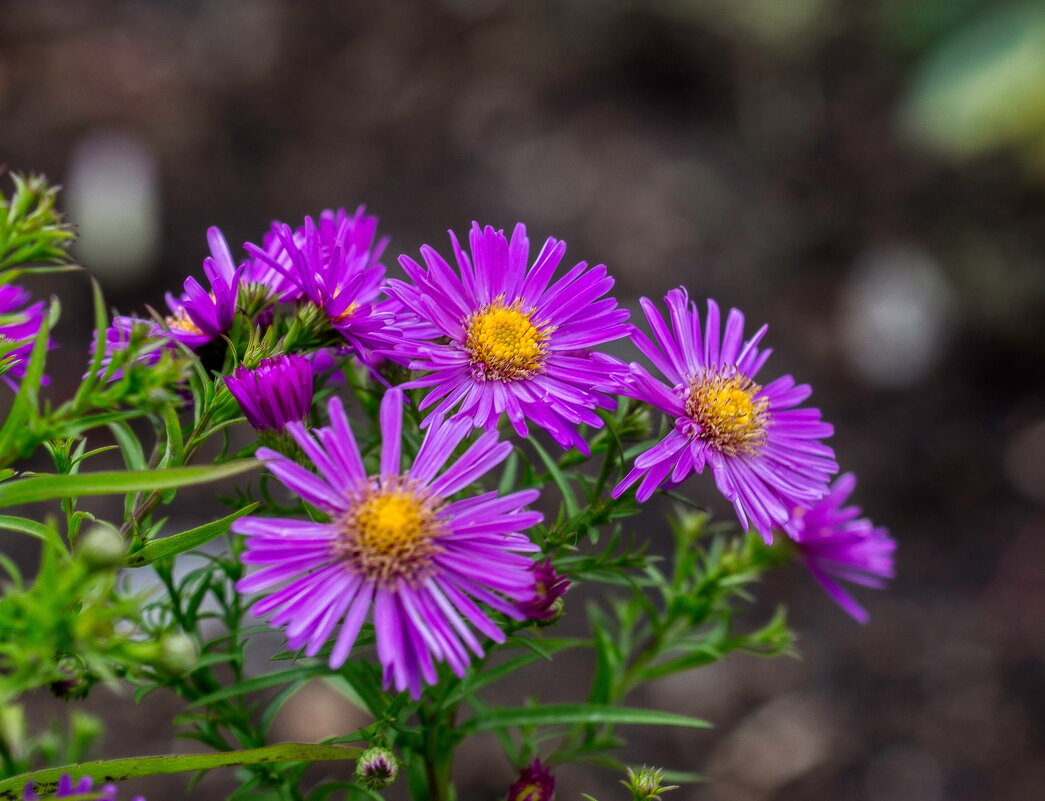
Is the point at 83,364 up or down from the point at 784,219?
down

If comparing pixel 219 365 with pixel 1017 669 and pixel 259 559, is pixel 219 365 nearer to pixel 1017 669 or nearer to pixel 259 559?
pixel 259 559

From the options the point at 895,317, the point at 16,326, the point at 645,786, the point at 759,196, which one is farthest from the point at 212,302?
the point at 759,196

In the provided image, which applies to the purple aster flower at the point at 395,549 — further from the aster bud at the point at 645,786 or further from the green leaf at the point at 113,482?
the aster bud at the point at 645,786

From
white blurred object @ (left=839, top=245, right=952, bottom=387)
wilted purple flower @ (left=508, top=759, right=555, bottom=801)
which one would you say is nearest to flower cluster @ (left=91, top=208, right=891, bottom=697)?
wilted purple flower @ (left=508, top=759, right=555, bottom=801)

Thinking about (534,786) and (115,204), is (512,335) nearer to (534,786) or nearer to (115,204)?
(534,786)

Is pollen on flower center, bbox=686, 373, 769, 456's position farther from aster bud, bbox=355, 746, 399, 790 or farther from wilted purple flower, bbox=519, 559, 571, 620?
aster bud, bbox=355, 746, 399, 790

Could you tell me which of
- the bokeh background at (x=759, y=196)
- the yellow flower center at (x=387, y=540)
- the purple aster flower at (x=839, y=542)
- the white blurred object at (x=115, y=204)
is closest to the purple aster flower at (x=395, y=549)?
the yellow flower center at (x=387, y=540)

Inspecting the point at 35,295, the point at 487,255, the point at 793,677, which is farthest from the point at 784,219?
the point at 487,255
